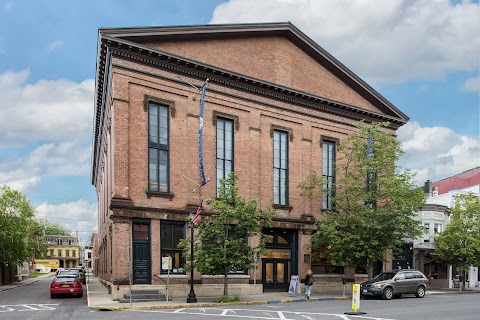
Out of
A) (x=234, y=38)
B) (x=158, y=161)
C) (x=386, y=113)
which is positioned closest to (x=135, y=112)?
(x=158, y=161)

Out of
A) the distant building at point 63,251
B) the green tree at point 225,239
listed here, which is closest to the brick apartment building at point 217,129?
the green tree at point 225,239

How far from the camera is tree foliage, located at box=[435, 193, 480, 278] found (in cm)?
3891

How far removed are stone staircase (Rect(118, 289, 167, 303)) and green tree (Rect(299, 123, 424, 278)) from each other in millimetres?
11215

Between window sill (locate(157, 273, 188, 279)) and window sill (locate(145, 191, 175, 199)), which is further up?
window sill (locate(145, 191, 175, 199))

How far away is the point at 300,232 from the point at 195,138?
32.9ft

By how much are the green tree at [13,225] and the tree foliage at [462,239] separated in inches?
1524

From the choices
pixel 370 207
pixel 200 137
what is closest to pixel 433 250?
pixel 370 207

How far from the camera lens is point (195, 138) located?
29781mm

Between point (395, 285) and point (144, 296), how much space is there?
14040 millimetres

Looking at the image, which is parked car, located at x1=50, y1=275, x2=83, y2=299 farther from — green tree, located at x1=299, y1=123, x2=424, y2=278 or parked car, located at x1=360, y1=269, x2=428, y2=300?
parked car, located at x1=360, y1=269, x2=428, y2=300

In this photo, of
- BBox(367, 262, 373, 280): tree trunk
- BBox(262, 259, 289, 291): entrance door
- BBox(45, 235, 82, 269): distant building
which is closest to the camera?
BBox(367, 262, 373, 280): tree trunk

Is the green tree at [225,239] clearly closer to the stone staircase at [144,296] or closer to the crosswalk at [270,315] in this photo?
the stone staircase at [144,296]

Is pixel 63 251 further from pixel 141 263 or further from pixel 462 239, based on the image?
pixel 141 263

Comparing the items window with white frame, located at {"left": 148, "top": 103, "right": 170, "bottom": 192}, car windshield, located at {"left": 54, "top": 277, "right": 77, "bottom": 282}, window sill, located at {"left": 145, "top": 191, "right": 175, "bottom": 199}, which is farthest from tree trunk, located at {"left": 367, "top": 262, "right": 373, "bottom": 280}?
car windshield, located at {"left": 54, "top": 277, "right": 77, "bottom": 282}
